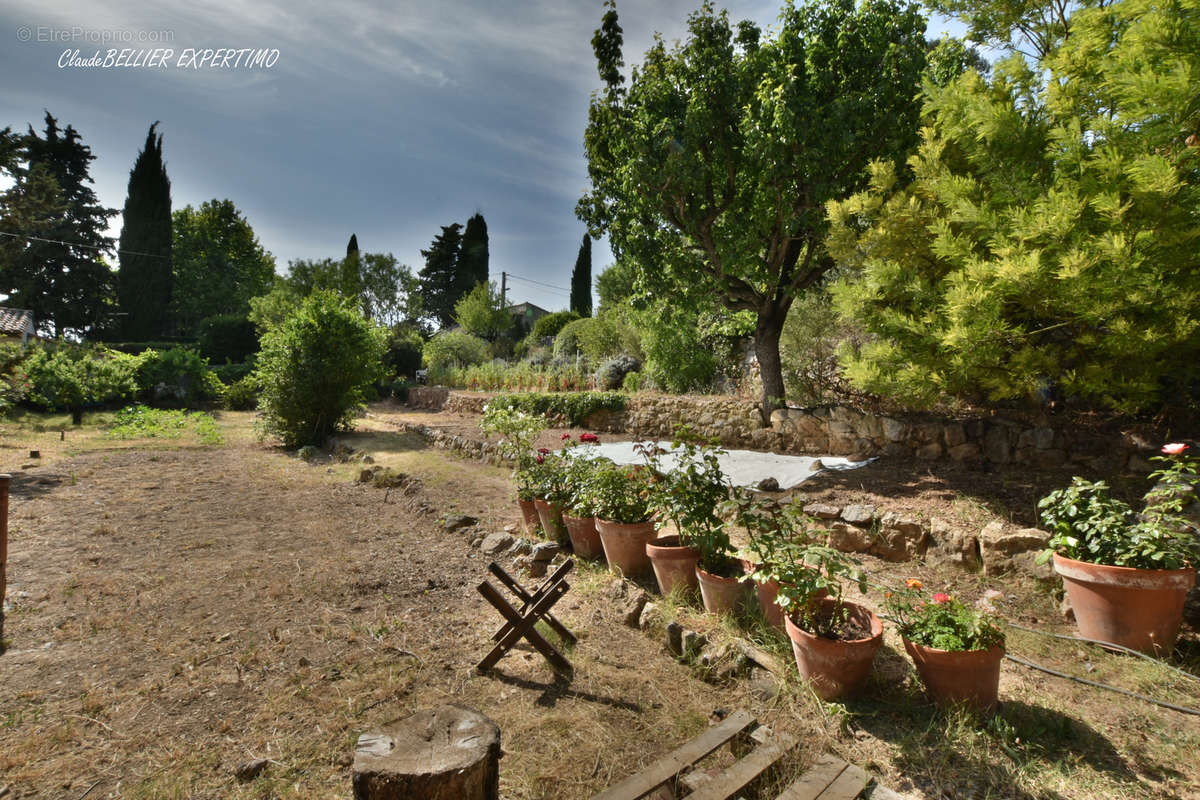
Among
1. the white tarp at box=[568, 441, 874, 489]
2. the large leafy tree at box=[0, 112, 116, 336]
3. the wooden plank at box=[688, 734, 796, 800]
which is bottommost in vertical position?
the wooden plank at box=[688, 734, 796, 800]

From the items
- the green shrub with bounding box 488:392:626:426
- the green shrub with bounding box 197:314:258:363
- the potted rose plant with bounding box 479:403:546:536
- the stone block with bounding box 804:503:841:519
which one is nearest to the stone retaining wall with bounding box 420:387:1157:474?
the green shrub with bounding box 488:392:626:426

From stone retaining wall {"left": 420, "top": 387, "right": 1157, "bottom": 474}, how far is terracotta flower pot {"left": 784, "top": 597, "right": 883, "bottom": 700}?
243cm

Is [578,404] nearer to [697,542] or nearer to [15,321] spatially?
[697,542]

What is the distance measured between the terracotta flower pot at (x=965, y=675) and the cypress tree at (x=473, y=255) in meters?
34.0

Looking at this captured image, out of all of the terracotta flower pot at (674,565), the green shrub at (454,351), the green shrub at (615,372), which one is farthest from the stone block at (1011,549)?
the green shrub at (454,351)

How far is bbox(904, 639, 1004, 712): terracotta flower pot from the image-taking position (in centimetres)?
218

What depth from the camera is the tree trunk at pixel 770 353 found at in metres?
7.48

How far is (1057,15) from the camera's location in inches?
210

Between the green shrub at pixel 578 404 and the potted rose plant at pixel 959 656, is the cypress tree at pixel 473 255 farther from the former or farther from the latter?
the potted rose plant at pixel 959 656

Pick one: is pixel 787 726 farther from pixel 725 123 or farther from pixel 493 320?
pixel 493 320

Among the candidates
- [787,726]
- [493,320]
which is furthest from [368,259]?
[787,726]

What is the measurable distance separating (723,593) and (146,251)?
35342 mm

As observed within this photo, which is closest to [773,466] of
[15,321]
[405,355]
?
[405,355]

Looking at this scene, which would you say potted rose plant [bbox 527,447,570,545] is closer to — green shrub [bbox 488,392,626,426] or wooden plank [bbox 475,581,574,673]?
wooden plank [bbox 475,581,574,673]
